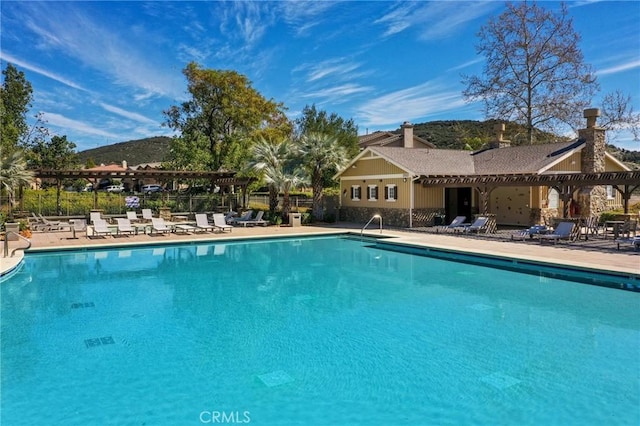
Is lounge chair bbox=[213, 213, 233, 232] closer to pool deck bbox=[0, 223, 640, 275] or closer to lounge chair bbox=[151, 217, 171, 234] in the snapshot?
pool deck bbox=[0, 223, 640, 275]

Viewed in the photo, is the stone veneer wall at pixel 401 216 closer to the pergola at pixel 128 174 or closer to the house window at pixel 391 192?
the house window at pixel 391 192

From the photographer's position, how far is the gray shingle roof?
72.6 ft

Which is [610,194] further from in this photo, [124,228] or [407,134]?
[124,228]

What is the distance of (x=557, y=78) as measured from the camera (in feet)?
105

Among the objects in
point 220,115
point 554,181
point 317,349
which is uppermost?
point 220,115

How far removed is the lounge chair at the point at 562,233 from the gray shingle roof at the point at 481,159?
4.83m

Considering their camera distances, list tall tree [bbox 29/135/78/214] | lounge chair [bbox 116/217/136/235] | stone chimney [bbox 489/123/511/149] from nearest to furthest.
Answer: lounge chair [bbox 116/217/136/235] → stone chimney [bbox 489/123/511/149] → tall tree [bbox 29/135/78/214]

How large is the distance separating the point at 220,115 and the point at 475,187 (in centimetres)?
2064

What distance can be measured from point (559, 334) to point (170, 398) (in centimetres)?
605

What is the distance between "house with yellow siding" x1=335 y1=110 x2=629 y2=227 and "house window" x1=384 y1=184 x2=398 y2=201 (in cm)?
5

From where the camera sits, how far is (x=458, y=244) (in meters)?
16.2

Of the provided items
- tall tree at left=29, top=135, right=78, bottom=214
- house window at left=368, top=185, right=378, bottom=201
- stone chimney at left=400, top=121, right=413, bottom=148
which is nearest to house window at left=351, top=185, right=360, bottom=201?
house window at left=368, top=185, right=378, bottom=201

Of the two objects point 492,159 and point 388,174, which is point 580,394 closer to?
point 388,174

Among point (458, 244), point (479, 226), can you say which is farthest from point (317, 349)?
point (479, 226)
